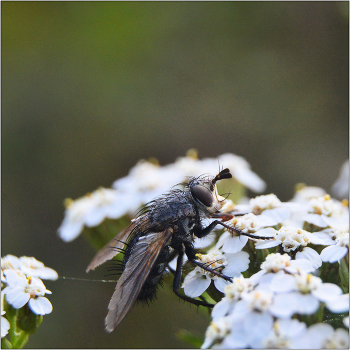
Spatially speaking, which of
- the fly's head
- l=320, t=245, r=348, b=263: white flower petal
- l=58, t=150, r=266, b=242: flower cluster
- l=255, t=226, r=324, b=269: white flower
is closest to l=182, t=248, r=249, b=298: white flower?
l=255, t=226, r=324, b=269: white flower

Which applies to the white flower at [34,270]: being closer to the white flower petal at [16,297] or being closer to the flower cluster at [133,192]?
the white flower petal at [16,297]

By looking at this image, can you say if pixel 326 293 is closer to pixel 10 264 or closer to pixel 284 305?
pixel 284 305

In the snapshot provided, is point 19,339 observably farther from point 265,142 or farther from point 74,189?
point 265,142

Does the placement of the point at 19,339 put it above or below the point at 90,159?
below

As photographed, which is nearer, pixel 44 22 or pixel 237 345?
pixel 237 345

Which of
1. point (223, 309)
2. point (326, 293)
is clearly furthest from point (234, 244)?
point (326, 293)

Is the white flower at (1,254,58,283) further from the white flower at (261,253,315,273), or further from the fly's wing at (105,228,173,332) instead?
the white flower at (261,253,315,273)

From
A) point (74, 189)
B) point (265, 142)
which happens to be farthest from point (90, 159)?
point (265, 142)
